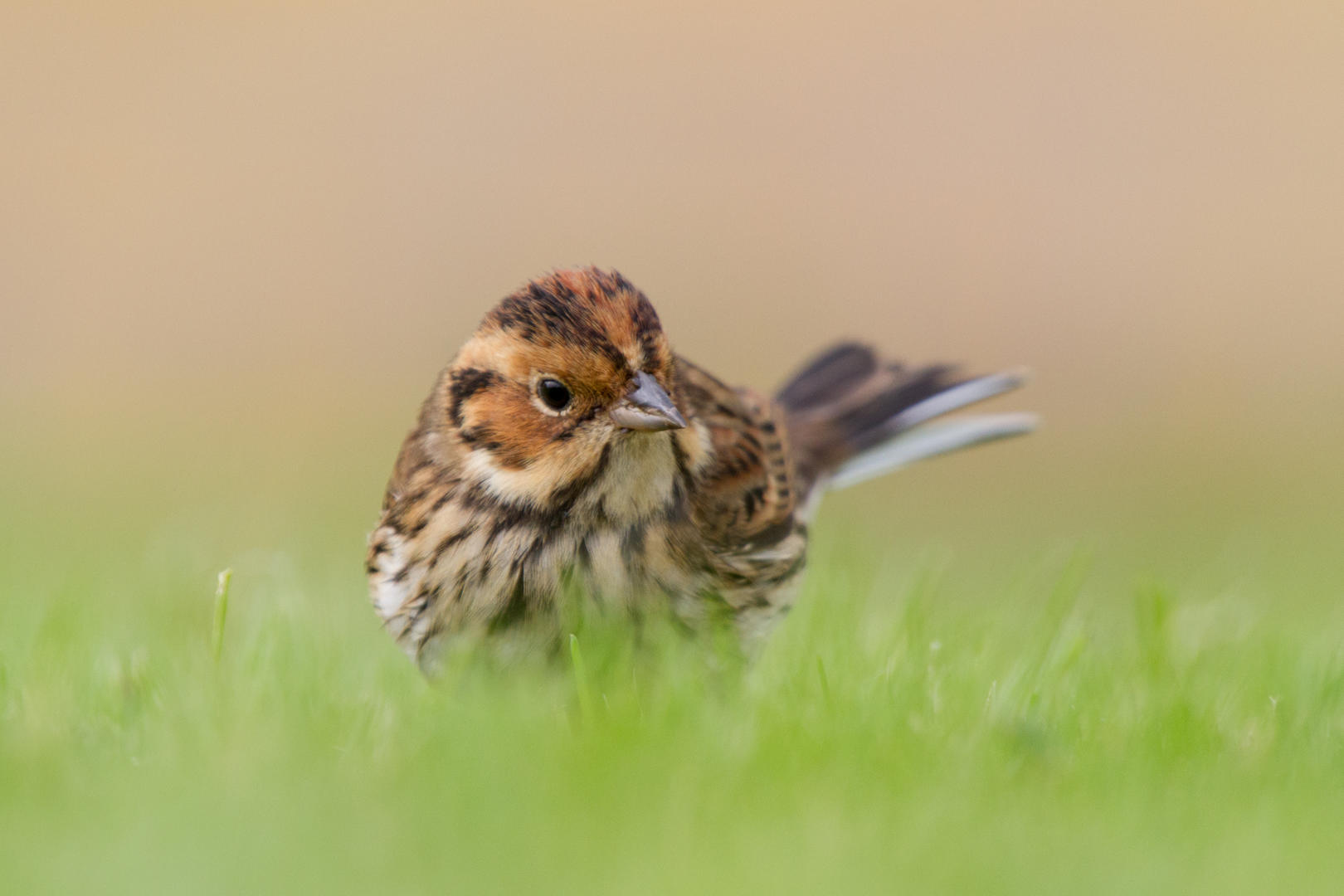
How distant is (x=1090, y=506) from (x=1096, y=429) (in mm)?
1770

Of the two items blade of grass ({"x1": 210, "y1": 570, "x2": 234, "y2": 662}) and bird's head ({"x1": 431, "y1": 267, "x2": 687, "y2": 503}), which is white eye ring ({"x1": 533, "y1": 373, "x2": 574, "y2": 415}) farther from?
blade of grass ({"x1": 210, "y1": 570, "x2": 234, "y2": 662})

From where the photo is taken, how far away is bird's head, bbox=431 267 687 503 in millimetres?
4867

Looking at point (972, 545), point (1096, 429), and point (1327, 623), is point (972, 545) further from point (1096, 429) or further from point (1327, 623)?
point (1327, 623)

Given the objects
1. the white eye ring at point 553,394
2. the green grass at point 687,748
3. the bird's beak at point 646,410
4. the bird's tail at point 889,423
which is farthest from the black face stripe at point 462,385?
the bird's tail at point 889,423

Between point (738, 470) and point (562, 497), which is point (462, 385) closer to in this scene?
point (562, 497)

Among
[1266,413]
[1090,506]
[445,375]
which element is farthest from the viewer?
[1266,413]

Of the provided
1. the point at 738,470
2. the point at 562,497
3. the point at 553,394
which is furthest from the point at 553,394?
the point at 738,470

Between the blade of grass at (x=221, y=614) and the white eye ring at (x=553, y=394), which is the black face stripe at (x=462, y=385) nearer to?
the white eye ring at (x=553, y=394)

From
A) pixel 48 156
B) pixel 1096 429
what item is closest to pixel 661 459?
pixel 1096 429

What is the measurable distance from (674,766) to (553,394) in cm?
117

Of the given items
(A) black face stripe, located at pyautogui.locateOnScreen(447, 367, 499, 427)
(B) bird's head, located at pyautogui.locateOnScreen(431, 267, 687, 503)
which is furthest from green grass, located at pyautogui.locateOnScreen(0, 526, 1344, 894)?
(A) black face stripe, located at pyautogui.locateOnScreen(447, 367, 499, 427)

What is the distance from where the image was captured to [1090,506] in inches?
474

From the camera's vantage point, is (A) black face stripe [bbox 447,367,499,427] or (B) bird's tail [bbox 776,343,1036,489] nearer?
(A) black face stripe [bbox 447,367,499,427]

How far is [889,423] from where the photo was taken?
289 inches
